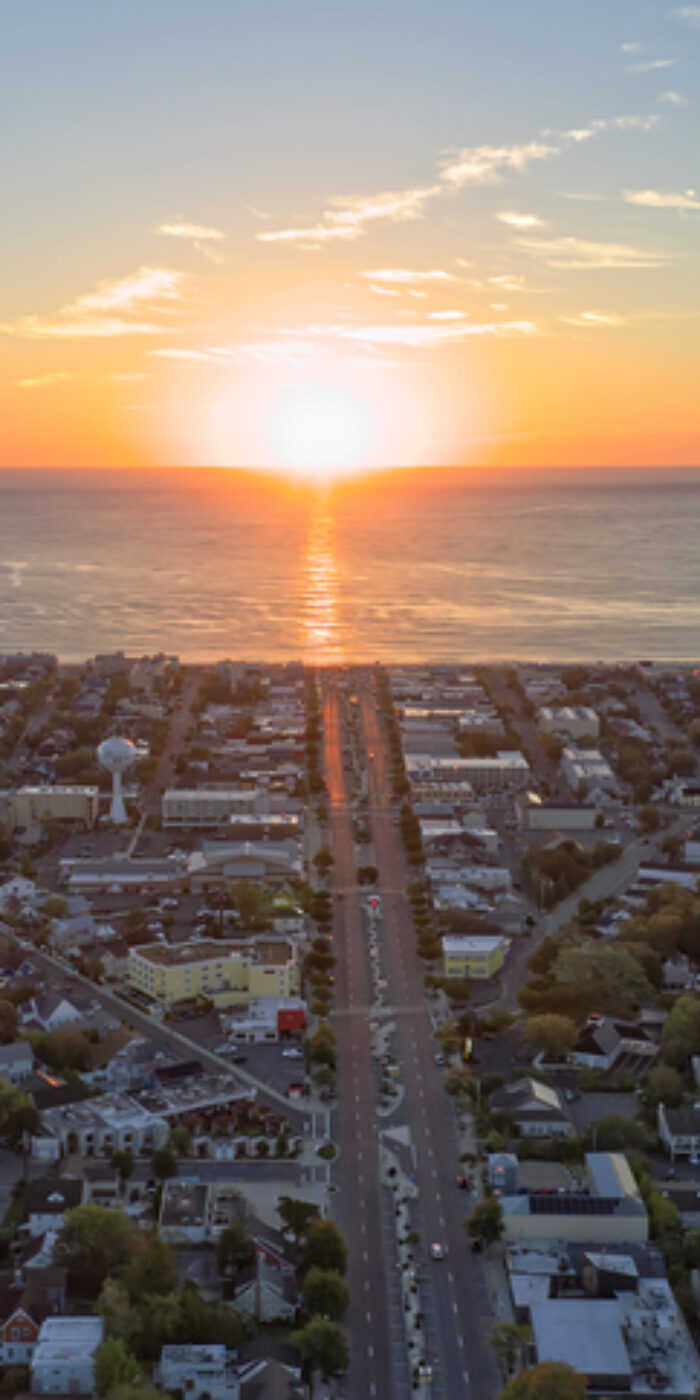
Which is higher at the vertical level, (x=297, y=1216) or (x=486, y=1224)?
(x=297, y=1216)

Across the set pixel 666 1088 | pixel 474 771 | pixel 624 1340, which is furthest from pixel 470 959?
pixel 474 771

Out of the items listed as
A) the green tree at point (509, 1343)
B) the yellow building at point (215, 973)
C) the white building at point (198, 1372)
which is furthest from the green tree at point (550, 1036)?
the white building at point (198, 1372)

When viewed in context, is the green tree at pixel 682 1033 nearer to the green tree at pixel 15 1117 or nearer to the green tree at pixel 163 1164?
the green tree at pixel 163 1164

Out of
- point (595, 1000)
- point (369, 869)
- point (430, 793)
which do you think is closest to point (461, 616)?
point (430, 793)

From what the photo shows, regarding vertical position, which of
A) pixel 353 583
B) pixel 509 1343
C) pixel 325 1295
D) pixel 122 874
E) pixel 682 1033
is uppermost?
pixel 353 583

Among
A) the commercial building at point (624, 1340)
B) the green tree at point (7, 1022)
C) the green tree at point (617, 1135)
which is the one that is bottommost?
the commercial building at point (624, 1340)

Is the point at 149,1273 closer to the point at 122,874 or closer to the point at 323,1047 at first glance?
the point at 323,1047
